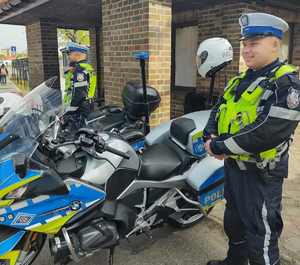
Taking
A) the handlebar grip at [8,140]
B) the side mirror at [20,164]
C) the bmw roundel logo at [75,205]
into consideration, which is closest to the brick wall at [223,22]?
the bmw roundel logo at [75,205]

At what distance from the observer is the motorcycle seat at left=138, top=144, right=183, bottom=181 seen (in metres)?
2.35

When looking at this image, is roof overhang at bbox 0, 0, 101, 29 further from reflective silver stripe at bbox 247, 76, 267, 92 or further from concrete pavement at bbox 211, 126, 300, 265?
reflective silver stripe at bbox 247, 76, 267, 92

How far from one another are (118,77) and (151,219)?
2.76 metres

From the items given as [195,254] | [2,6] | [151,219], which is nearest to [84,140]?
[151,219]

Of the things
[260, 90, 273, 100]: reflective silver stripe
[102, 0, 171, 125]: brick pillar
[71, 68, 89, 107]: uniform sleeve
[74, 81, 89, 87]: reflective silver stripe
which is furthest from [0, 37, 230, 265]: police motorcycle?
[74, 81, 89, 87]: reflective silver stripe

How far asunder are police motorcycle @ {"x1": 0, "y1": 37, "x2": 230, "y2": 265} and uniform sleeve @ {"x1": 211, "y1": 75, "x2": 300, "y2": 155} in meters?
0.75

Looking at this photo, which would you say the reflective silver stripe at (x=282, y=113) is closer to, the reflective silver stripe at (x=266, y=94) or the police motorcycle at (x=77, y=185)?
the reflective silver stripe at (x=266, y=94)

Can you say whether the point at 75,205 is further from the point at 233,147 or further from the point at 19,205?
the point at 233,147

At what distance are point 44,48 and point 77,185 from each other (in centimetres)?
714

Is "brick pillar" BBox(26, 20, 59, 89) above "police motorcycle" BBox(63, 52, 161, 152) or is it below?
above

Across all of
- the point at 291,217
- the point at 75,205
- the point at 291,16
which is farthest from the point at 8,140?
the point at 291,16

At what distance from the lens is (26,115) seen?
2041mm

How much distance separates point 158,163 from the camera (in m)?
2.44

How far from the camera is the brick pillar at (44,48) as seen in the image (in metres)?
8.17
